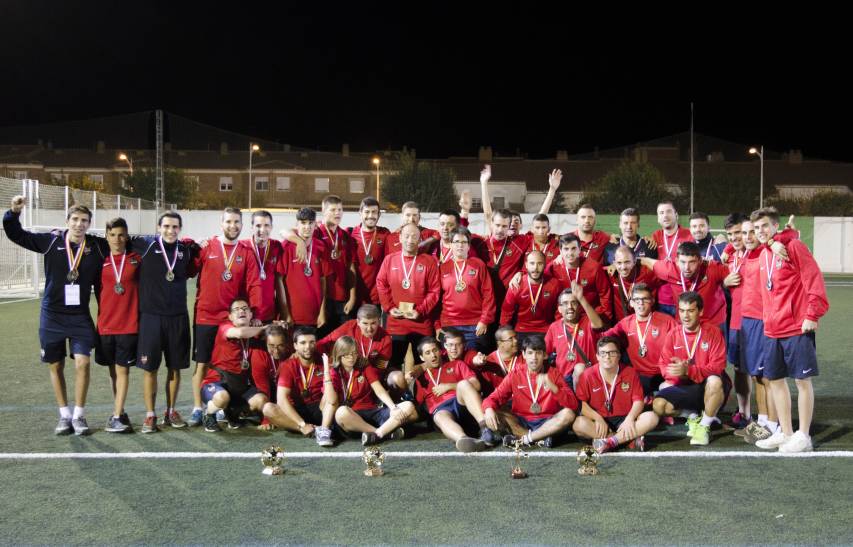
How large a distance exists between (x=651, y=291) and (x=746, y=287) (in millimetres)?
778

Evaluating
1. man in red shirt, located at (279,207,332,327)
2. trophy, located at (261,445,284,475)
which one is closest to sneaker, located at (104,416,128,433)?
man in red shirt, located at (279,207,332,327)

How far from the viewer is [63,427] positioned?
582 cm

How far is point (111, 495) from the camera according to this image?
439 centimetres

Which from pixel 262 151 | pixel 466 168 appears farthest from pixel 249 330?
pixel 262 151

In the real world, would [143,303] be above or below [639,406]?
above

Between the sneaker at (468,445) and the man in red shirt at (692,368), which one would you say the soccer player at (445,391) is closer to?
the sneaker at (468,445)

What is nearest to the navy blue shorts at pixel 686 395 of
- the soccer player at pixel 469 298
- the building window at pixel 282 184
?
the soccer player at pixel 469 298

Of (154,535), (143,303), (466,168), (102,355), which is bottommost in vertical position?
(154,535)

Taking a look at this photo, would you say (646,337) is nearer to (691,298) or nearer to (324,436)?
(691,298)

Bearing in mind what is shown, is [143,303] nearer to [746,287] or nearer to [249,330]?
[249,330]

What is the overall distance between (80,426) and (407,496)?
9.60ft

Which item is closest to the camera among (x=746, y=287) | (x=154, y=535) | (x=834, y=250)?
(x=154, y=535)

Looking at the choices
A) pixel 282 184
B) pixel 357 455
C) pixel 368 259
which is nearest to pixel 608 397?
pixel 357 455

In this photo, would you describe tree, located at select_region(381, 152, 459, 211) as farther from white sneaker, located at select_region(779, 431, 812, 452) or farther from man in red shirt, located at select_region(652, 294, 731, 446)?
white sneaker, located at select_region(779, 431, 812, 452)
